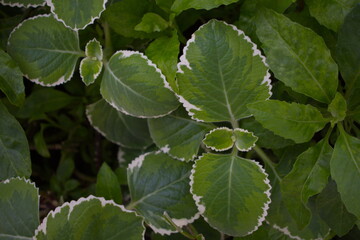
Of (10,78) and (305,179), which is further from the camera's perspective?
(10,78)

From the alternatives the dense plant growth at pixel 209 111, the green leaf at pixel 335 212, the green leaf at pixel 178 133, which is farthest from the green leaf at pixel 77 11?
the green leaf at pixel 335 212

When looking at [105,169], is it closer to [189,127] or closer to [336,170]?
[189,127]

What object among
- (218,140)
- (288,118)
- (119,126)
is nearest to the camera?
(288,118)

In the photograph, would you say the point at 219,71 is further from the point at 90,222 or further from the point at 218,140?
the point at 90,222

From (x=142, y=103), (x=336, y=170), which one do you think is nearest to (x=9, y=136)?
(x=142, y=103)

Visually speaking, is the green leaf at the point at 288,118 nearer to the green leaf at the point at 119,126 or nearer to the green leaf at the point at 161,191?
the green leaf at the point at 161,191

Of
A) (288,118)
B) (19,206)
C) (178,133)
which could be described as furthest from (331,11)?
(19,206)
